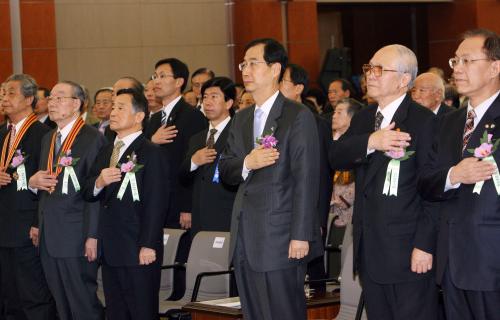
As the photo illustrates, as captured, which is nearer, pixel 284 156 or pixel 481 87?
pixel 481 87

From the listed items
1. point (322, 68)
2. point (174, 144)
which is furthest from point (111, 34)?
point (174, 144)

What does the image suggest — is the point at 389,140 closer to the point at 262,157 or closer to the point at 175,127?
the point at 262,157

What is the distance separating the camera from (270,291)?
173 inches

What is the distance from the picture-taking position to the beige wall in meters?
11.7

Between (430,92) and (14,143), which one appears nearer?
(14,143)

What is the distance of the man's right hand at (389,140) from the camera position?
3984 mm

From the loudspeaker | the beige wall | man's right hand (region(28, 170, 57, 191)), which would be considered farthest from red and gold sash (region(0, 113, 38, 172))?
the loudspeaker

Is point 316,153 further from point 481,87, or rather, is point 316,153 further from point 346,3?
point 346,3

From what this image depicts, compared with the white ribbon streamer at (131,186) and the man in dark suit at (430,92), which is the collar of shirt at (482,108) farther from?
the man in dark suit at (430,92)

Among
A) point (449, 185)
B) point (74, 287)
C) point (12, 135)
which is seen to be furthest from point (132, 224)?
point (449, 185)

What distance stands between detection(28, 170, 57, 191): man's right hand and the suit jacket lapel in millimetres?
2277

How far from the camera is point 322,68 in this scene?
13141 mm

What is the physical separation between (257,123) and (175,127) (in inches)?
88.9

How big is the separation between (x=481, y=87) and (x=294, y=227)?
107cm
